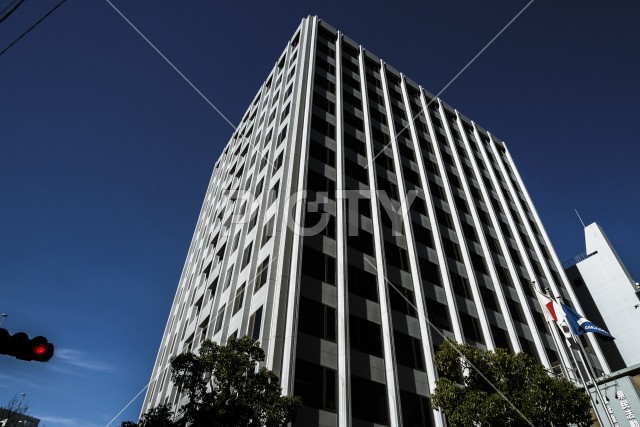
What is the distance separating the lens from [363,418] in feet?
61.0

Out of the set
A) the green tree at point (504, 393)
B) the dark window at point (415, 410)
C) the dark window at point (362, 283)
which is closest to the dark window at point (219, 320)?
the dark window at point (362, 283)

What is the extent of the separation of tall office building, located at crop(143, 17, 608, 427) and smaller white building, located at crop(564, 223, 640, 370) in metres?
3.67

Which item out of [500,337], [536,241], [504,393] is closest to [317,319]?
[504,393]

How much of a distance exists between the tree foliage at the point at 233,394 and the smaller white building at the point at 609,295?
3374cm

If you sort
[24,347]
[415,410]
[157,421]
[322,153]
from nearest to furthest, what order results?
[24,347]
[157,421]
[415,410]
[322,153]

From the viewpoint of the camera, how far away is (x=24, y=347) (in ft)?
29.0

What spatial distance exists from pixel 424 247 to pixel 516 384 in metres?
15.1

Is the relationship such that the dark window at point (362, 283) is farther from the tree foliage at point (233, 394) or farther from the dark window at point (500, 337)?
the dark window at point (500, 337)

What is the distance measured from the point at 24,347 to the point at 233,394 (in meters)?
6.98

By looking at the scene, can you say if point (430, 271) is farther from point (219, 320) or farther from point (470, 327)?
point (219, 320)

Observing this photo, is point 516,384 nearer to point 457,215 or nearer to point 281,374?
point 281,374

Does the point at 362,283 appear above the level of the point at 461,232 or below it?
below

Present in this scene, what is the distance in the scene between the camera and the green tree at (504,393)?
46.2ft

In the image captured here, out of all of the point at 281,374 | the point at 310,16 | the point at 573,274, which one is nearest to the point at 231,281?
the point at 281,374
